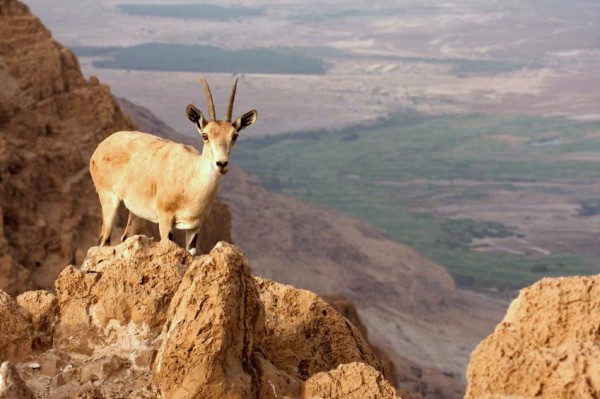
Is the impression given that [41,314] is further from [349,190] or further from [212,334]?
[349,190]

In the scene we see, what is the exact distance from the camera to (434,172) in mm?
117062

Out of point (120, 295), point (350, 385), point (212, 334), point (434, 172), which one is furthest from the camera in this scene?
point (434, 172)

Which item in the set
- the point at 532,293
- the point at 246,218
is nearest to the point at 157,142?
the point at 532,293

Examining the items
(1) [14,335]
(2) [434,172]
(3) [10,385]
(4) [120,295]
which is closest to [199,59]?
(2) [434,172]

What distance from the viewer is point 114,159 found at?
41.8ft

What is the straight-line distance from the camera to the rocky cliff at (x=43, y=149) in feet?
65.6

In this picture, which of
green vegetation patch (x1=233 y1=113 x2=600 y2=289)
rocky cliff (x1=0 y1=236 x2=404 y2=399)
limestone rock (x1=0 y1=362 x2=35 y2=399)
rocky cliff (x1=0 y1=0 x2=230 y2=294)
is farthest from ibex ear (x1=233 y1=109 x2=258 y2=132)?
green vegetation patch (x1=233 y1=113 x2=600 y2=289)

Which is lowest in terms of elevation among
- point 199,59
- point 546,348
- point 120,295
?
point 199,59

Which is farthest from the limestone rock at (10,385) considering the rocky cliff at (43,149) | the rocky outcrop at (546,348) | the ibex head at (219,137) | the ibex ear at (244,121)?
the rocky cliff at (43,149)

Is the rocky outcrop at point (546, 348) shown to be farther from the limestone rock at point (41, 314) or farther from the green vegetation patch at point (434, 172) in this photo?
the green vegetation patch at point (434, 172)

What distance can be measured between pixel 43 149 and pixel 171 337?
15.1m

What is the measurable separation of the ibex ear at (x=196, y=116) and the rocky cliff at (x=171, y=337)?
102 inches

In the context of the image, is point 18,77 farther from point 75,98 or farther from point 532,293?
point 532,293

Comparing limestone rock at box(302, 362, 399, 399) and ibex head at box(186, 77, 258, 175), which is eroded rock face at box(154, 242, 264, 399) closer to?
limestone rock at box(302, 362, 399, 399)
